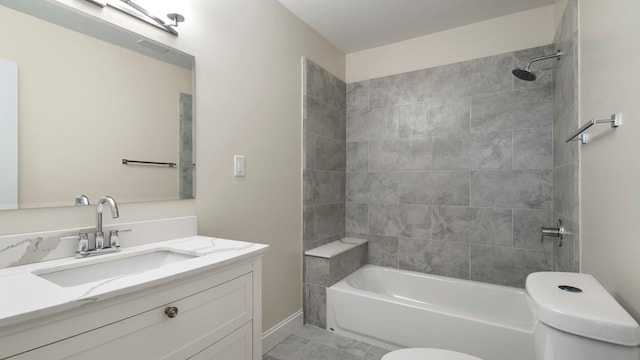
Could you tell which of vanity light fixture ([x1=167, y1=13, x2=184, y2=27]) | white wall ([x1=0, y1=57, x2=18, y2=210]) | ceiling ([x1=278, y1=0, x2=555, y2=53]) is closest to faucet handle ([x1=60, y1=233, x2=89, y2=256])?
white wall ([x1=0, y1=57, x2=18, y2=210])

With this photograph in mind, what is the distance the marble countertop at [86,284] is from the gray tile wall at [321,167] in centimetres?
124

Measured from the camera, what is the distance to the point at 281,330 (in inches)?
83.7

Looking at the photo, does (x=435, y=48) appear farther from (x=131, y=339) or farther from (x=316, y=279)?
(x=131, y=339)

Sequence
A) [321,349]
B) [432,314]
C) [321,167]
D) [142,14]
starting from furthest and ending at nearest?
[321,167] < [321,349] < [432,314] < [142,14]

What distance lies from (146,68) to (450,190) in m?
2.35

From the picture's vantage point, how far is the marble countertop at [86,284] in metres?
0.62

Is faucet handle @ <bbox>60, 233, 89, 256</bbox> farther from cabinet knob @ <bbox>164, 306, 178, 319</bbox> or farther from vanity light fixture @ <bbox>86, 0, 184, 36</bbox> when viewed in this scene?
vanity light fixture @ <bbox>86, 0, 184, 36</bbox>

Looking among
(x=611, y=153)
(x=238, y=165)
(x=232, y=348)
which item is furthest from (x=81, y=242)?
(x=611, y=153)

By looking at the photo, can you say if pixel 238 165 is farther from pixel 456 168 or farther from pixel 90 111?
pixel 456 168

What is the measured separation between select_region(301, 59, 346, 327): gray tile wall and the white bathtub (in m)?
0.21

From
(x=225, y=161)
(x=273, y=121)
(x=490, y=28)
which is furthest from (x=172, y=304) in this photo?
(x=490, y=28)

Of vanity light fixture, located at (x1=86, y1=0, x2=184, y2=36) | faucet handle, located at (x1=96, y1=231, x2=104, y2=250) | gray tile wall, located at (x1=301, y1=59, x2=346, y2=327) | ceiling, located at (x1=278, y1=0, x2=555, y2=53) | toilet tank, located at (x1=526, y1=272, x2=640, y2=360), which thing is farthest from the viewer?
gray tile wall, located at (x1=301, y1=59, x2=346, y2=327)

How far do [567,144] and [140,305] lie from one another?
223cm

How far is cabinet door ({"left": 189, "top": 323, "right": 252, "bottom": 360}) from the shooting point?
994 mm
